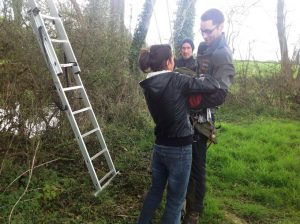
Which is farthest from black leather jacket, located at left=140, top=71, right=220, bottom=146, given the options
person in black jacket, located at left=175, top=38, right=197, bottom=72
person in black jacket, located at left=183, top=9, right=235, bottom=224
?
person in black jacket, located at left=175, top=38, right=197, bottom=72

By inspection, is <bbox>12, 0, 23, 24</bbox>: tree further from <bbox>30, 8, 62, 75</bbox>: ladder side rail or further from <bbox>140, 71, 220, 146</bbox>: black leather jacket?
<bbox>140, 71, 220, 146</bbox>: black leather jacket

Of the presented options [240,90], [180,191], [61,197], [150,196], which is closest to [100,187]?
[61,197]

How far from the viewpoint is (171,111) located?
121 inches

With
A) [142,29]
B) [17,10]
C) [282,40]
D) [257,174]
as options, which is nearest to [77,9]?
[17,10]

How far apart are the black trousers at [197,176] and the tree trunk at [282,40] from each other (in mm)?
7813

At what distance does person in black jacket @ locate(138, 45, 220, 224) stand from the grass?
1.13m

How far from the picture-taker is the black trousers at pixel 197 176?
377 centimetres

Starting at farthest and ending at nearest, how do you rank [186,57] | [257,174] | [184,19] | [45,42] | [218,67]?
[184,19] < [257,174] < [186,57] < [45,42] < [218,67]

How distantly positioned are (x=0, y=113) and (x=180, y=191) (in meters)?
2.35

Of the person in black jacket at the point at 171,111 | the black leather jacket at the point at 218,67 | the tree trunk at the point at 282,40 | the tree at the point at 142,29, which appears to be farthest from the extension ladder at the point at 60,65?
the tree trunk at the point at 282,40

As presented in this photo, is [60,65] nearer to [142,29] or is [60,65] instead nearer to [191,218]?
[191,218]

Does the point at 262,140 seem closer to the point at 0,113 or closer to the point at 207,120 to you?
the point at 207,120

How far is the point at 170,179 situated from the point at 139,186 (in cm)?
178

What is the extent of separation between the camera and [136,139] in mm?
6672
